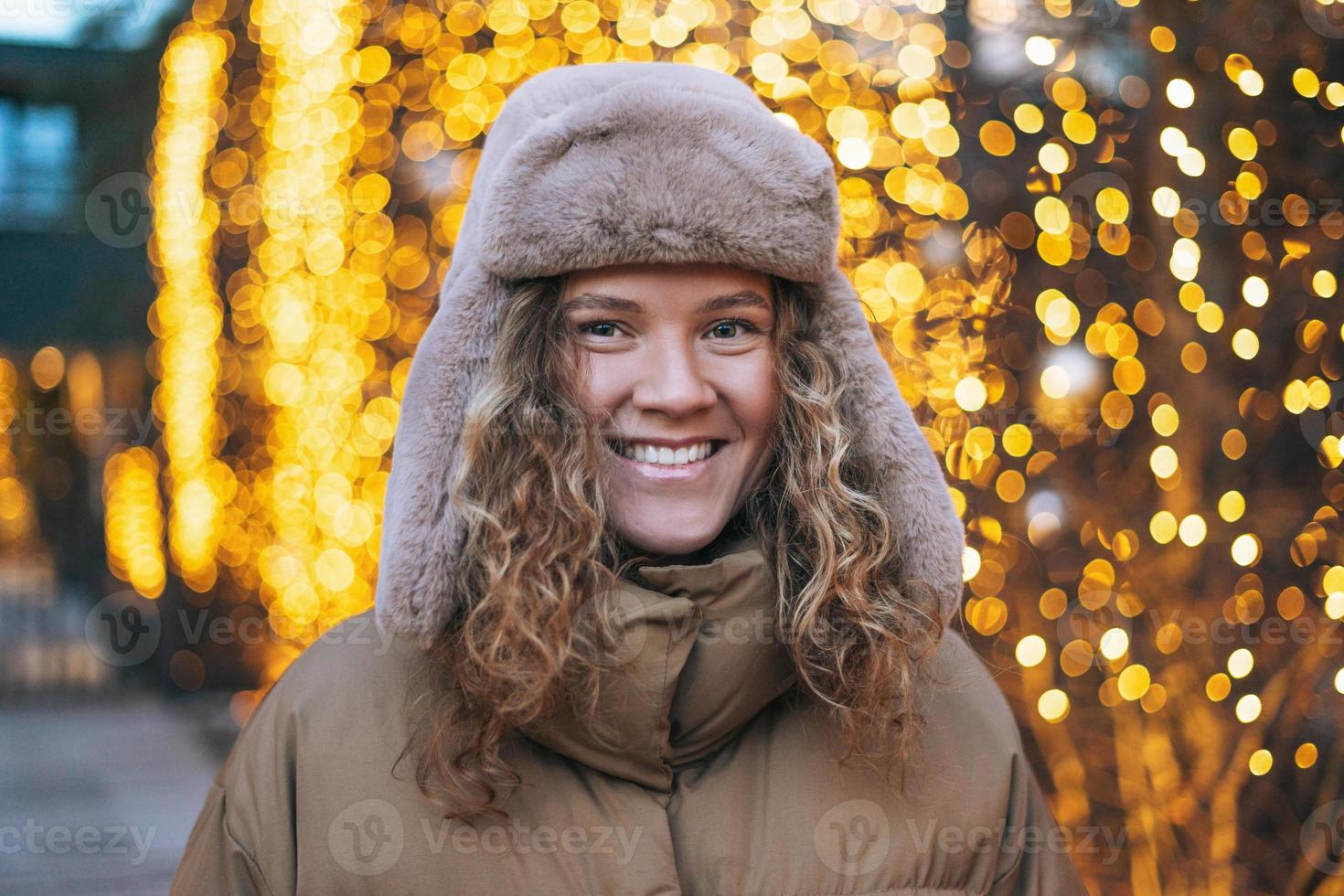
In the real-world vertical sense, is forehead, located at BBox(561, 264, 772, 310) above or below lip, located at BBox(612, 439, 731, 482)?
above

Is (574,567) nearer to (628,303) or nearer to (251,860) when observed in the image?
(628,303)

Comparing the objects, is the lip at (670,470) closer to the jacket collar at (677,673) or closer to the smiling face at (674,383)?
the smiling face at (674,383)

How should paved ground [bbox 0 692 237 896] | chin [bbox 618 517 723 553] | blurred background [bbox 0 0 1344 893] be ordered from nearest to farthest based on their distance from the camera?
1. chin [bbox 618 517 723 553]
2. blurred background [bbox 0 0 1344 893]
3. paved ground [bbox 0 692 237 896]

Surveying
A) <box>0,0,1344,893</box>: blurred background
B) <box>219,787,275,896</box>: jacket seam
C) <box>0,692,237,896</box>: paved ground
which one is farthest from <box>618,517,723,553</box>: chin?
<box>0,692,237,896</box>: paved ground

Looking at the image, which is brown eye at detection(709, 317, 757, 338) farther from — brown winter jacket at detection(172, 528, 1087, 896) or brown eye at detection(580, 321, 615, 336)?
brown winter jacket at detection(172, 528, 1087, 896)

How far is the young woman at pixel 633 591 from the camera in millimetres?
1239

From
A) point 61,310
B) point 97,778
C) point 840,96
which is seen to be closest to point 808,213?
point 840,96

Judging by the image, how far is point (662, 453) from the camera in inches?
52.2

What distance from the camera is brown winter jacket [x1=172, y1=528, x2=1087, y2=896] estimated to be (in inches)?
48.5

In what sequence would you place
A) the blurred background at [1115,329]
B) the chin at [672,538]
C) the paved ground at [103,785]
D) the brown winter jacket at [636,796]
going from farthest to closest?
the paved ground at [103,785]
the blurred background at [1115,329]
the chin at [672,538]
the brown winter jacket at [636,796]

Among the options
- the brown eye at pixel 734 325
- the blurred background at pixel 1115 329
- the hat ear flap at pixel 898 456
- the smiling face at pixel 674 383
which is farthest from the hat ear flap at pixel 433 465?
the blurred background at pixel 1115 329

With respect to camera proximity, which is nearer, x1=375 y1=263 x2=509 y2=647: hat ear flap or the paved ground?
x1=375 y1=263 x2=509 y2=647: hat ear flap

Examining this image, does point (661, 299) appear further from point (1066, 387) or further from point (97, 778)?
point (97, 778)

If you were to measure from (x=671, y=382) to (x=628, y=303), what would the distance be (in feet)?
0.34
